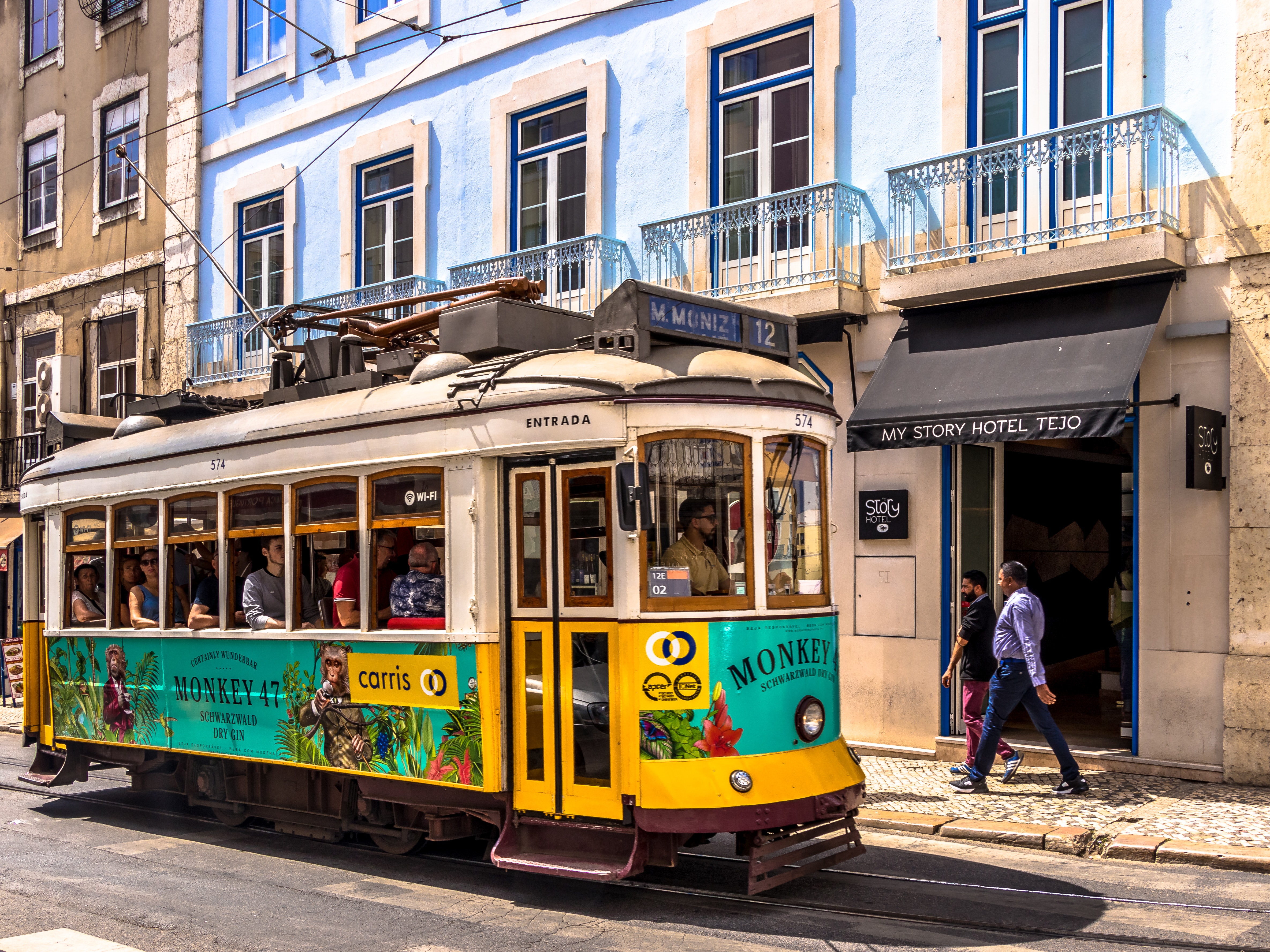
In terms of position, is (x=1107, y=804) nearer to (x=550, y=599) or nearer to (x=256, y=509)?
(x=550, y=599)

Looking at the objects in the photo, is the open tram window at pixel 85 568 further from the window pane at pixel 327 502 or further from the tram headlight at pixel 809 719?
the tram headlight at pixel 809 719

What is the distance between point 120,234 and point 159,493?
1454 centimetres

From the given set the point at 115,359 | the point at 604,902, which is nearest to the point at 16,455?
the point at 115,359

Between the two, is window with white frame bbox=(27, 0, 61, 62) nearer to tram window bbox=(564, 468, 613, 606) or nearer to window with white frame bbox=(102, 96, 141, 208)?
window with white frame bbox=(102, 96, 141, 208)

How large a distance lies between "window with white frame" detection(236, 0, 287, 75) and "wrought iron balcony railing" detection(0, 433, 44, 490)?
7.93 meters

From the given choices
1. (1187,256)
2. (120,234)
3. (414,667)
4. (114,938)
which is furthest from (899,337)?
(120,234)

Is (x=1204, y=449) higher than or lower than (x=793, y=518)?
higher

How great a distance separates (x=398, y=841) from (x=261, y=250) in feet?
47.4

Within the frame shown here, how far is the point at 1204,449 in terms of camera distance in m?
10.1

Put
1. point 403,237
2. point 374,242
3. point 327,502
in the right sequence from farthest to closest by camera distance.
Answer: point 374,242 < point 403,237 < point 327,502

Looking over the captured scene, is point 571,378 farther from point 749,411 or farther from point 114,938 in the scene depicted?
point 114,938

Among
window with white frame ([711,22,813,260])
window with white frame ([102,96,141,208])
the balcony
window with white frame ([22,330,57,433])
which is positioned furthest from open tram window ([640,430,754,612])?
window with white frame ([22,330,57,433])

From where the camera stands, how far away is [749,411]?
6.96 meters

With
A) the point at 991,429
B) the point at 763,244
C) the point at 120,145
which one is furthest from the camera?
the point at 120,145
